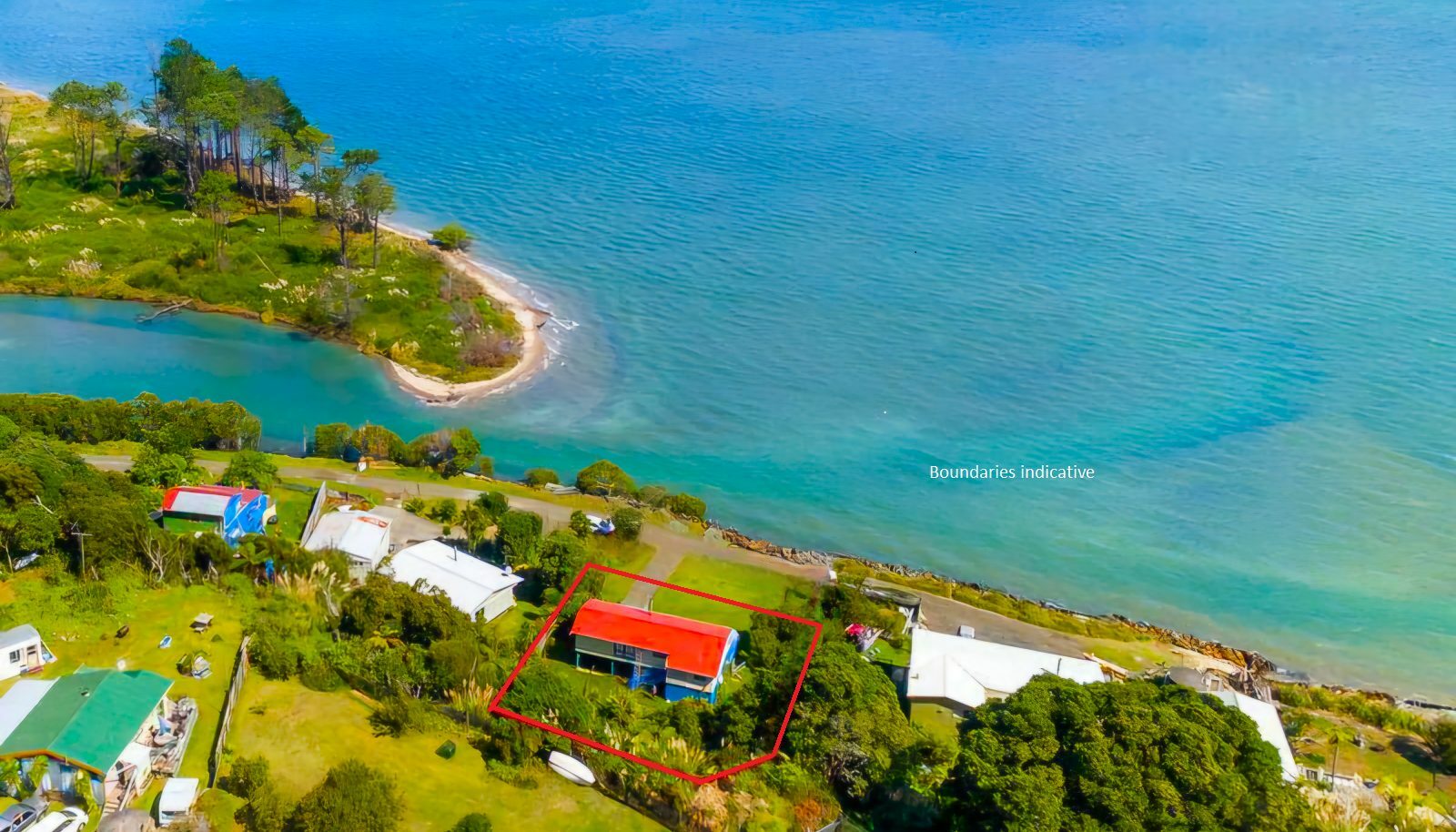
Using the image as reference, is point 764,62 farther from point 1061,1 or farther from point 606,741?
point 606,741

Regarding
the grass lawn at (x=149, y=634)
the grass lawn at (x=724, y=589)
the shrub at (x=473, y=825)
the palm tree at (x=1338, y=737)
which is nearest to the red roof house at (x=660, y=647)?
the grass lawn at (x=724, y=589)

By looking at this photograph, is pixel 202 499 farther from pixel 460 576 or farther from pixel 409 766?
pixel 409 766

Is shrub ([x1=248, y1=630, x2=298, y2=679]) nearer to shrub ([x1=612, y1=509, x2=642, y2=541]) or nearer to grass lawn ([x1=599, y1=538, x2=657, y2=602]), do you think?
grass lawn ([x1=599, y1=538, x2=657, y2=602])

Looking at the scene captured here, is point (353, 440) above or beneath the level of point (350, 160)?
beneath

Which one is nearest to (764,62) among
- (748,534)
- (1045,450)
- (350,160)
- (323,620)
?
(350,160)

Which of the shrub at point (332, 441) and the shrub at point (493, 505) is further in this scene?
the shrub at point (332, 441)

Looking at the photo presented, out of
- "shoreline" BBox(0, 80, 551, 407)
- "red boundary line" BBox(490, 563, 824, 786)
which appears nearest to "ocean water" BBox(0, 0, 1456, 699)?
"shoreline" BBox(0, 80, 551, 407)

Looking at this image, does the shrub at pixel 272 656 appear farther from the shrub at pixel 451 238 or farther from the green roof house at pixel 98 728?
the shrub at pixel 451 238
